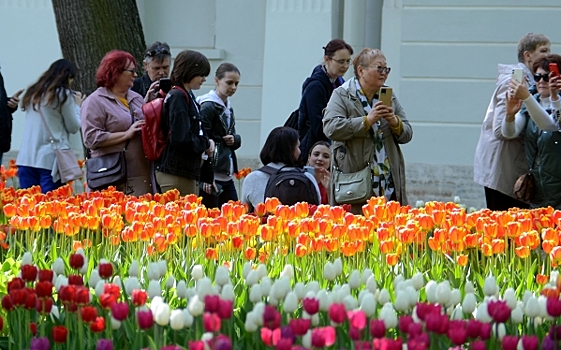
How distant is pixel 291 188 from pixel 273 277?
1807 millimetres

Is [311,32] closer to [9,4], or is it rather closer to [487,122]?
[9,4]

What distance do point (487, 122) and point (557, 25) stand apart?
167 inches

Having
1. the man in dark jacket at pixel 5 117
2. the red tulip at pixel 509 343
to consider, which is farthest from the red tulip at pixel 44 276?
the man in dark jacket at pixel 5 117

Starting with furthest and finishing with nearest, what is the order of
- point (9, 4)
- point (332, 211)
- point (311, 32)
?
point (9, 4), point (311, 32), point (332, 211)

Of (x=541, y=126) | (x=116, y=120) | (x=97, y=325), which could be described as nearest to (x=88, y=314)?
(x=97, y=325)

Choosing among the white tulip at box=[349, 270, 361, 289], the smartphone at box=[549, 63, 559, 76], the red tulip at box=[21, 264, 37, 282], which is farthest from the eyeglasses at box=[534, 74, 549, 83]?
the red tulip at box=[21, 264, 37, 282]

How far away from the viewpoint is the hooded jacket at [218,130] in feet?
25.0

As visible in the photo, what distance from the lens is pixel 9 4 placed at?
42.1 ft

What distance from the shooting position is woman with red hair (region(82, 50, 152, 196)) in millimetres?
6742

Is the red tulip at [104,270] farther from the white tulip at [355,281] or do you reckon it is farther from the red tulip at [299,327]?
the red tulip at [299,327]

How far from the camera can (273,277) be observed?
14.4 feet

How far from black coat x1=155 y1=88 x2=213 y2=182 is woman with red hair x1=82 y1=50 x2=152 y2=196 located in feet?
0.59

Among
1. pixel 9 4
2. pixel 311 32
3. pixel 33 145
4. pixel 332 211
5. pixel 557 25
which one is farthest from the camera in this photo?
pixel 9 4

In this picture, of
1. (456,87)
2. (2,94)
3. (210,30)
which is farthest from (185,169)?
(210,30)
